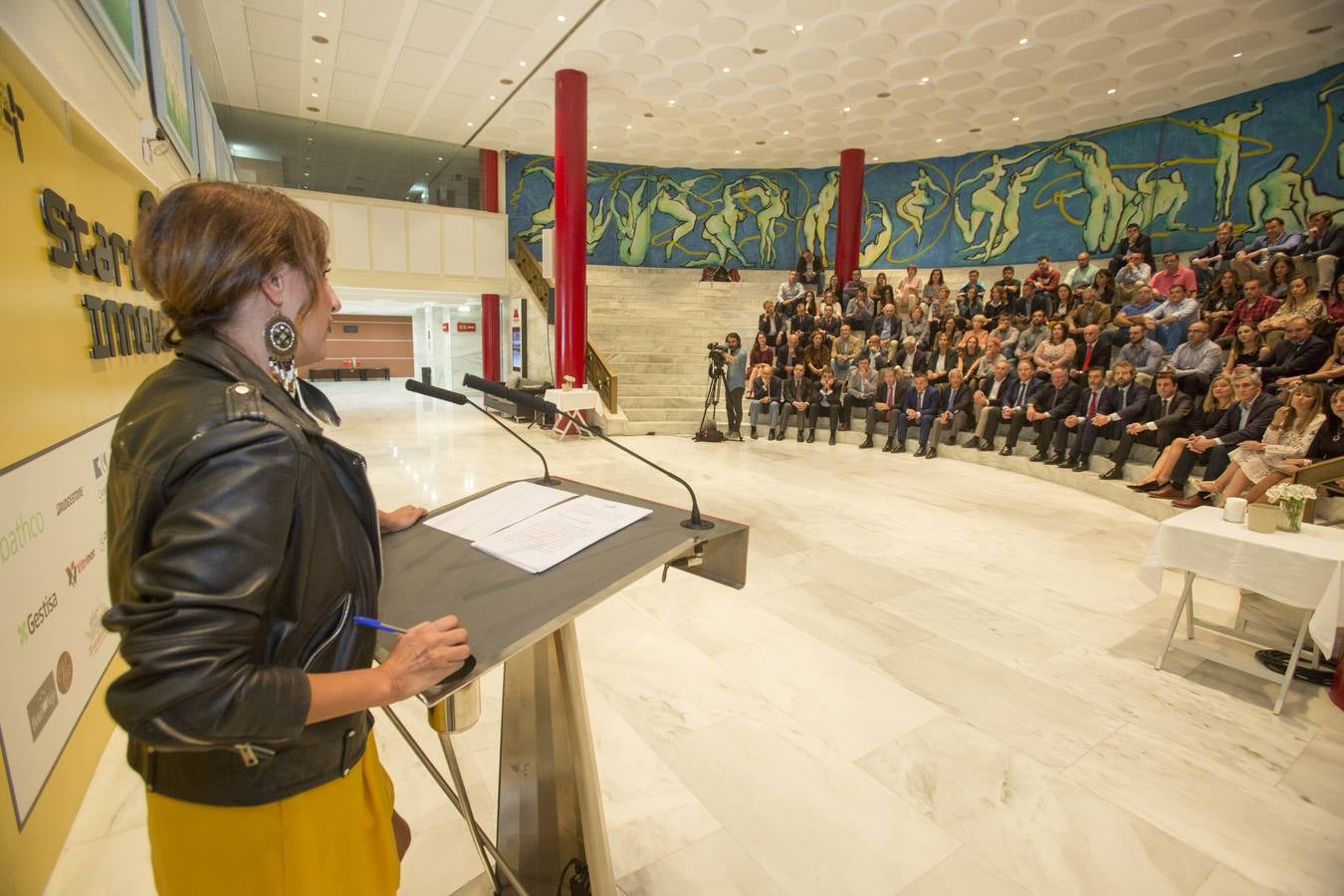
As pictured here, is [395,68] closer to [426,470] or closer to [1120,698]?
[426,470]

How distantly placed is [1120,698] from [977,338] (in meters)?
6.71

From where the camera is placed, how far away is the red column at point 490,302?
41.7 feet

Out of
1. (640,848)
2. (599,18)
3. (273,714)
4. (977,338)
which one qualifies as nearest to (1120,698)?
(640,848)

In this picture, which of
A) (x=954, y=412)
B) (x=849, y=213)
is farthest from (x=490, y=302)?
(x=954, y=412)

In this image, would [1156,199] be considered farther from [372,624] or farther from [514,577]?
[372,624]

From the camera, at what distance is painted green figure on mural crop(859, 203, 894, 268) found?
43.6ft

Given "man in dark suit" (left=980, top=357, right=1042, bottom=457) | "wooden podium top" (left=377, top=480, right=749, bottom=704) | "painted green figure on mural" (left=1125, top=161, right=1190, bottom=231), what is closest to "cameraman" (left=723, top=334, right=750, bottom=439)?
"man in dark suit" (left=980, top=357, right=1042, bottom=457)

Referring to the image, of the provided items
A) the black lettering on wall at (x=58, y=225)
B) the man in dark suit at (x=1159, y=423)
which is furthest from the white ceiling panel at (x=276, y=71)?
the man in dark suit at (x=1159, y=423)

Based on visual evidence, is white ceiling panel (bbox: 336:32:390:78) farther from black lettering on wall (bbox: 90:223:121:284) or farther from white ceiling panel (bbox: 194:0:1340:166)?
black lettering on wall (bbox: 90:223:121:284)

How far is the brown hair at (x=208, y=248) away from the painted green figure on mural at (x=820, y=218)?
14233mm

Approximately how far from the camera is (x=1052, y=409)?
695 centimetres

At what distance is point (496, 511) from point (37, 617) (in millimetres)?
1249

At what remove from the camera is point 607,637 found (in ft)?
9.43

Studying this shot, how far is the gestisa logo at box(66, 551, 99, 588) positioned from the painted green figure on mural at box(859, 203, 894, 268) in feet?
45.1
